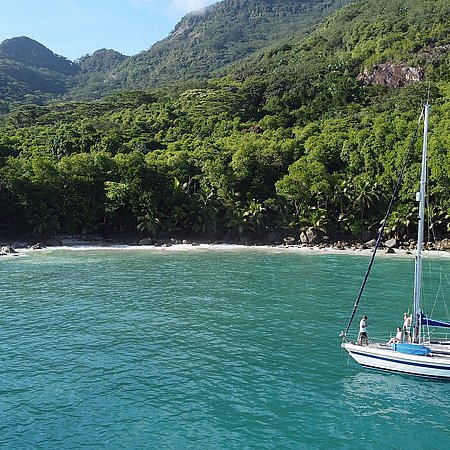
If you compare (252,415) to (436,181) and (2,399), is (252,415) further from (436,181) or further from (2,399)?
(436,181)

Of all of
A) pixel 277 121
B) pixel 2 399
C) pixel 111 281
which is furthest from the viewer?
pixel 277 121

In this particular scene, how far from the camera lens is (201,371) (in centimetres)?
2459

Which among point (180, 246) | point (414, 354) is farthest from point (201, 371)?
point (180, 246)

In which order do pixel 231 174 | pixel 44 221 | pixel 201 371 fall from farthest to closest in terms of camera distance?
pixel 231 174 < pixel 44 221 < pixel 201 371


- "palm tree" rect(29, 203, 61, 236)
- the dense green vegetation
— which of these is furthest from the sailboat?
"palm tree" rect(29, 203, 61, 236)

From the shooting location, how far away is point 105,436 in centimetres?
1838

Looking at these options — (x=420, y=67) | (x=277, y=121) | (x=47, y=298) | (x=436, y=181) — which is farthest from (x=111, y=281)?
(x=420, y=67)

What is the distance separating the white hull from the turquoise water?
1.68 feet

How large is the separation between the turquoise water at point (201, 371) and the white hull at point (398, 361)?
0.51 m

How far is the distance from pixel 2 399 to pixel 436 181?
6797 cm

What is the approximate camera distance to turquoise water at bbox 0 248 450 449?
1869cm

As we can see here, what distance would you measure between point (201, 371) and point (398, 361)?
1011cm

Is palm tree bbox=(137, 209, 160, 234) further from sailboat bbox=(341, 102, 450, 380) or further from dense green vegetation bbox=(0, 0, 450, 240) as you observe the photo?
sailboat bbox=(341, 102, 450, 380)

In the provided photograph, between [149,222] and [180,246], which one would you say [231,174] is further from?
[180,246]
